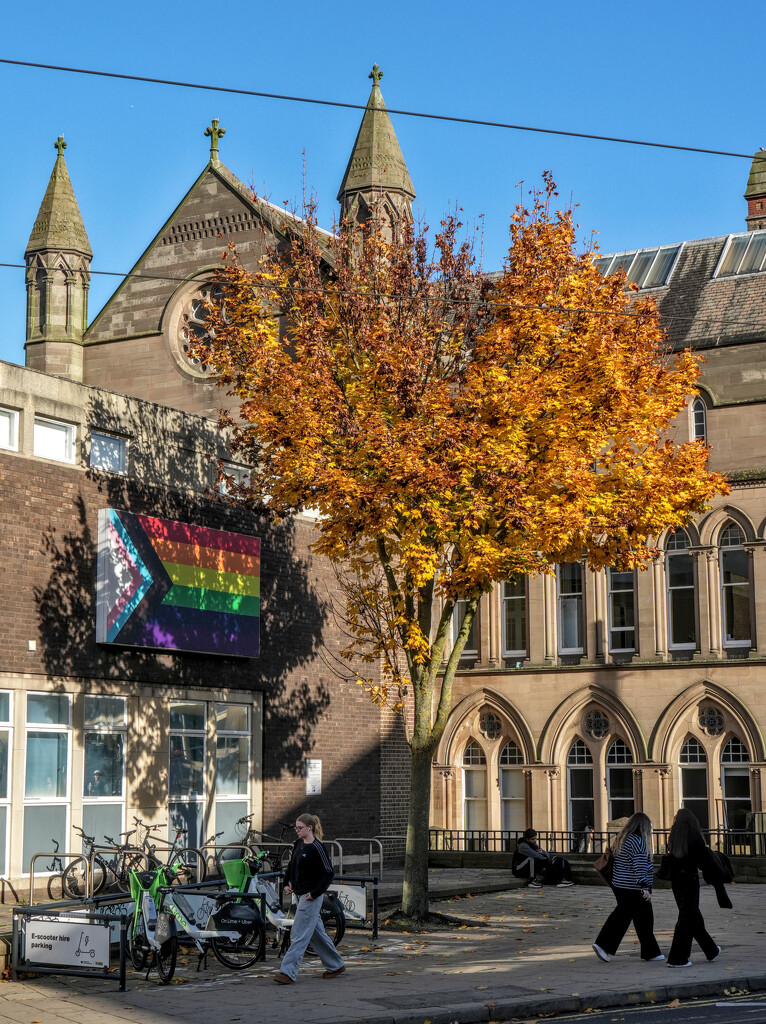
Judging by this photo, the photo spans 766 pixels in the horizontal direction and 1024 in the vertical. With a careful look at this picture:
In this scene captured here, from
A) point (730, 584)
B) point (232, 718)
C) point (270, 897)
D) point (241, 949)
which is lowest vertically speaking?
point (241, 949)

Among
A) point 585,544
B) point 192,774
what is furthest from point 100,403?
point 585,544

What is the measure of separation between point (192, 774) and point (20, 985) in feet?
29.9

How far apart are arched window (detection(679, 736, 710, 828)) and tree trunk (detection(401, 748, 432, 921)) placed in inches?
503

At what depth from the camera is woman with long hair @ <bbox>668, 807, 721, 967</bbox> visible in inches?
514

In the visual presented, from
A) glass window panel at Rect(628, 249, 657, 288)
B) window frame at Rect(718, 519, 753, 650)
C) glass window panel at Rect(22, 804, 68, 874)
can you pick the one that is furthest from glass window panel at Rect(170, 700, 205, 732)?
glass window panel at Rect(628, 249, 657, 288)

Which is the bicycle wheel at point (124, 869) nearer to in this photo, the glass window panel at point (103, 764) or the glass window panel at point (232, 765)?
the glass window panel at point (103, 764)

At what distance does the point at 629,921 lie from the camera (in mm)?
13406

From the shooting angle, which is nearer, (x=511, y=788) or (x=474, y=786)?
(x=511, y=788)

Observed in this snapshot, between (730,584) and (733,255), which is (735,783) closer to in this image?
(730,584)

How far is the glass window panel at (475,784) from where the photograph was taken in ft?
105

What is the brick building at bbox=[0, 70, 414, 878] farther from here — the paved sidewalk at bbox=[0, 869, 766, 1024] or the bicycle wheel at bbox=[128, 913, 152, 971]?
the bicycle wheel at bbox=[128, 913, 152, 971]

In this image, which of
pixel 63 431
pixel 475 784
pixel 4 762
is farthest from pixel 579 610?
pixel 4 762

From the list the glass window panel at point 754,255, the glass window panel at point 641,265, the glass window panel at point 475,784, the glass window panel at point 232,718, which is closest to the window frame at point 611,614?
the glass window panel at point 475,784

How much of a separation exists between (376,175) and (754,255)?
36.7 ft
